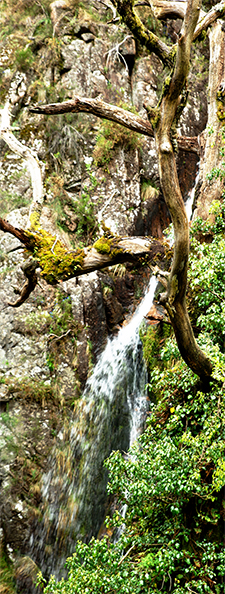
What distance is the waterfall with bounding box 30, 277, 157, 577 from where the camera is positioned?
21.6 ft

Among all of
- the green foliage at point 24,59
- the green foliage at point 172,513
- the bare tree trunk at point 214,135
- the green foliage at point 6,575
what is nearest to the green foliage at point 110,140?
the green foliage at point 24,59

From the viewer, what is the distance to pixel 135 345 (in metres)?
7.68

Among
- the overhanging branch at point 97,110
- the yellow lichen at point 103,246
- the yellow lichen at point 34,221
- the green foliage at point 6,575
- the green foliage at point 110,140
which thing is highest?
the green foliage at point 110,140

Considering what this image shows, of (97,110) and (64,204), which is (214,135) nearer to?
(97,110)

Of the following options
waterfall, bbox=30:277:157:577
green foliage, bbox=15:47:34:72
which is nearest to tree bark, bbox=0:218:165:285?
waterfall, bbox=30:277:157:577

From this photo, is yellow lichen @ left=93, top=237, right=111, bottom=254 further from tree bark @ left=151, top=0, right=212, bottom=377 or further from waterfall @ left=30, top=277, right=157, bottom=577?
waterfall @ left=30, top=277, right=157, bottom=577

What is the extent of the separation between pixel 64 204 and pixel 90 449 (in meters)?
4.80

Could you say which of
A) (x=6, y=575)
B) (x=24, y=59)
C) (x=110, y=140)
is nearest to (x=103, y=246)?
(x=6, y=575)

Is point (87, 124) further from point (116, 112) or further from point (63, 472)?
point (63, 472)

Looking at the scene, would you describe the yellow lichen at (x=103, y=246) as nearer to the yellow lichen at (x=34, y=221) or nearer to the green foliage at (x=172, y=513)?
the yellow lichen at (x=34, y=221)

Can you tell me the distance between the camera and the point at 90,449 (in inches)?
279

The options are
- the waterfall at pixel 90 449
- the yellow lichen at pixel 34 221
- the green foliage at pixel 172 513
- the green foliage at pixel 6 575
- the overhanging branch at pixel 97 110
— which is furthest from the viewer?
the waterfall at pixel 90 449

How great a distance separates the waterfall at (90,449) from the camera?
21.6 feet

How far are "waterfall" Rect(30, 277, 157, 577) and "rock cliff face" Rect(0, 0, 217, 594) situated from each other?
190mm
